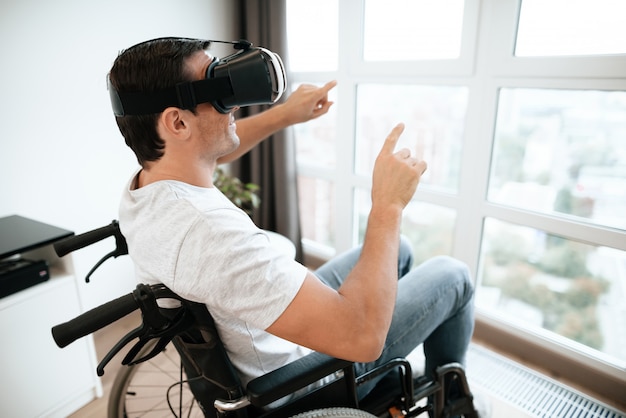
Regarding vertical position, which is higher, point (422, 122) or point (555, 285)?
point (422, 122)

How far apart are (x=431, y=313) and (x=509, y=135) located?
41.2 inches

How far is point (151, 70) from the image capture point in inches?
31.9

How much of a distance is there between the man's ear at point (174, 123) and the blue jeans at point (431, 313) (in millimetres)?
678

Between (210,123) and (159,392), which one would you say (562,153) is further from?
(159,392)

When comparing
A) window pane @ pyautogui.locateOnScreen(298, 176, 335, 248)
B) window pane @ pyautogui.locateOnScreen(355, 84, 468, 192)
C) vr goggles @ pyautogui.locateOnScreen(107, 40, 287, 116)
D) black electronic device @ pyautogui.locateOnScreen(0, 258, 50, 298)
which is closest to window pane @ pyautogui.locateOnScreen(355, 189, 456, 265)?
window pane @ pyautogui.locateOnScreen(355, 84, 468, 192)

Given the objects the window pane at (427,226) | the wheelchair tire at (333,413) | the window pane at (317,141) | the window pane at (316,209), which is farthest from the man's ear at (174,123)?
the window pane at (316,209)

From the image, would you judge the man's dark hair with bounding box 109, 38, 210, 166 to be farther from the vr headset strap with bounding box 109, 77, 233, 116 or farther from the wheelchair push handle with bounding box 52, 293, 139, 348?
the wheelchair push handle with bounding box 52, 293, 139, 348

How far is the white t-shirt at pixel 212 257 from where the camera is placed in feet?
2.43

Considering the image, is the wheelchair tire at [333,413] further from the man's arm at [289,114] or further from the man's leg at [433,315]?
the man's arm at [289,114]

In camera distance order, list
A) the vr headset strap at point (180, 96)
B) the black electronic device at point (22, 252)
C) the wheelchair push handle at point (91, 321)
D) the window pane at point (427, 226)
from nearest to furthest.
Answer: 1. the wheelchair push handle at point (91, 321)
2. the vr headset strap at point (180, 96)
3. the black electronic device at point (22, 252)
4. the window pane at point (427, 226)

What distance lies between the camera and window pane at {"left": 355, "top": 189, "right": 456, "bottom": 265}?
214 centimetres

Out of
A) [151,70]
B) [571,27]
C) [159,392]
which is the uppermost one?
[571,27]

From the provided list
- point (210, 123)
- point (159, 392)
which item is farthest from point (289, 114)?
point (159, 392)

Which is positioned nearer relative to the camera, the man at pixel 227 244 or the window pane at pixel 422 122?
the man at pixel 227 244
